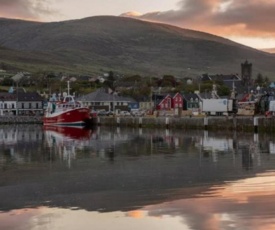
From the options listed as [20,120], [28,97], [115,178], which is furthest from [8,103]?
[115,178]

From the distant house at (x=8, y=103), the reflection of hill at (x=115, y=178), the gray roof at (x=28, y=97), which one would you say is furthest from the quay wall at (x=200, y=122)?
the distant house at (x=8, y=103)

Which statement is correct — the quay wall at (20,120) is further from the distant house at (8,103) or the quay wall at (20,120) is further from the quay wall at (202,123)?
the quay wall at (202,123)

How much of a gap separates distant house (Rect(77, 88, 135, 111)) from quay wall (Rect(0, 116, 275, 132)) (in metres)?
34.8

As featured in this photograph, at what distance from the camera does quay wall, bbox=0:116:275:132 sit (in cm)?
6675

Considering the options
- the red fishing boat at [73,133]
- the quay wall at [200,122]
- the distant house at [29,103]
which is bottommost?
the red fishing boat at [73,133]

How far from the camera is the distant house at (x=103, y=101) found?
465ft

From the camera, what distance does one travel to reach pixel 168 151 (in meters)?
42.5

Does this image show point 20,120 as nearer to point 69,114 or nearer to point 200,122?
point 69,114

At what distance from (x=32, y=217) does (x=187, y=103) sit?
11695 centimetres

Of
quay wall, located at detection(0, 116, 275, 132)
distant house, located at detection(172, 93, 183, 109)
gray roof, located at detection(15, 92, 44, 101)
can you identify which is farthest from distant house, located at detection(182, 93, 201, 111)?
gray roof, located at detection(15, 92, 44, 101)

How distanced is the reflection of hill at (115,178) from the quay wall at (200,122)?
28.9m

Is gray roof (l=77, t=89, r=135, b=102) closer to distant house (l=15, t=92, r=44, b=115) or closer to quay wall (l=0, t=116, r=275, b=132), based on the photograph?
distant house (l=15, t=92, r=44, b=115)

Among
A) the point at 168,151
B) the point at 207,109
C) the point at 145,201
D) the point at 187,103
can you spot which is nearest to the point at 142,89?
the point at 187,103

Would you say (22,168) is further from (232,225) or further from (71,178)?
(232,225)
